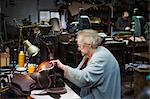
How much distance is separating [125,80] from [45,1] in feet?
15.9

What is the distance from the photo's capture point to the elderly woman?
8.23ft

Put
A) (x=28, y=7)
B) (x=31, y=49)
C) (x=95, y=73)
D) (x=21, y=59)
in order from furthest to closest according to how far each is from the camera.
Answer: (x=28, y=7) → (x=21, y=59) → (x=31, y=49) → (x=95, y=73)

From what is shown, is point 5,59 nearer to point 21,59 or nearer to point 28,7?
point 21,59

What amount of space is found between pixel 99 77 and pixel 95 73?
0.16 feet

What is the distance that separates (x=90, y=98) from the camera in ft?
8.66

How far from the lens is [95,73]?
8.23 ft

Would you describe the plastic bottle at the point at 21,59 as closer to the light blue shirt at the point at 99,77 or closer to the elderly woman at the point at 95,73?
the elderly woman at the point at 95,73

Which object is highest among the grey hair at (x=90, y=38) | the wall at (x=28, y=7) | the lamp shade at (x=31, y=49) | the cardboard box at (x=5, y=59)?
the wall at (x=28, y=7)

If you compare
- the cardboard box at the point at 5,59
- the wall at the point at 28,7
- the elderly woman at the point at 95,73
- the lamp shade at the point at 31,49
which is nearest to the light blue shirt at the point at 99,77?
the elderly woman at the point at 95,73

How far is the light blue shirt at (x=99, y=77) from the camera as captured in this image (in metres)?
2.51

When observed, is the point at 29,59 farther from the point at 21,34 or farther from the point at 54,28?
the point at 54,28

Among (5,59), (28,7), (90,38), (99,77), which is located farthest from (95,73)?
(28,7)

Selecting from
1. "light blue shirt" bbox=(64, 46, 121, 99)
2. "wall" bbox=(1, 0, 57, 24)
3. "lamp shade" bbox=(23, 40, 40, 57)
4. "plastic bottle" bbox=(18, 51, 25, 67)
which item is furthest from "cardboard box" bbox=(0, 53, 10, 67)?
"wall" bbox=(1, 0, 57, 24)

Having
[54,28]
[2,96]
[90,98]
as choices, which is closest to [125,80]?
[54,28]
